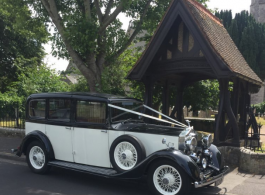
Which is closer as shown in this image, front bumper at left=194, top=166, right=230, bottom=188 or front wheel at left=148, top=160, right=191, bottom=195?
front bumper at left=194, top=166, right=230, bottom=188

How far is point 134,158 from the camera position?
584cm

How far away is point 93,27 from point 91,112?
4.71m

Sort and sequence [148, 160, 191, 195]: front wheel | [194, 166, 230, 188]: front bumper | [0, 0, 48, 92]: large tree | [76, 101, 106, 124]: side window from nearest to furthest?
[194, 166, 230, 188]: front bumper < [148, 160, 191, 195]: front wheel < [76, 101, 106, 124]: side window < [0, 0, 48, 92]: large tree

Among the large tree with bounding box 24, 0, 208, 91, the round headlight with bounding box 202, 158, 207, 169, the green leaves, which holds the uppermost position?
the green leaves

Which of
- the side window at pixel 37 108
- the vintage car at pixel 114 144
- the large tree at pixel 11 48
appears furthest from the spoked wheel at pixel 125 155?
the large tree at pixel 11 48

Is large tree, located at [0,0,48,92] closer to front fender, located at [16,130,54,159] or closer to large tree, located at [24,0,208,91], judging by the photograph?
large tree, located at [24,0,208,91]

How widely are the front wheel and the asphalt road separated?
456 mm

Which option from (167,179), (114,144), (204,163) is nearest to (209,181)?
(204,163)

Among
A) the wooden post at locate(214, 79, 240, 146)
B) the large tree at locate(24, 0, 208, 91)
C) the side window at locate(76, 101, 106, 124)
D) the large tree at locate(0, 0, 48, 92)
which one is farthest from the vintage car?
the large tree at locate(0, 0, 48, 92)

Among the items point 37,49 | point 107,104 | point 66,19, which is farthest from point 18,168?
point 37,49

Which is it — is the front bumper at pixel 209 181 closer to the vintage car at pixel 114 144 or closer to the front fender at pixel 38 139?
the vintage car at pixel 114 144

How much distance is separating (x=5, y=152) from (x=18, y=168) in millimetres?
2002

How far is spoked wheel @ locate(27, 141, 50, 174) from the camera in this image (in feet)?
23.4

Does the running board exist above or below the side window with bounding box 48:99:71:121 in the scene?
below
